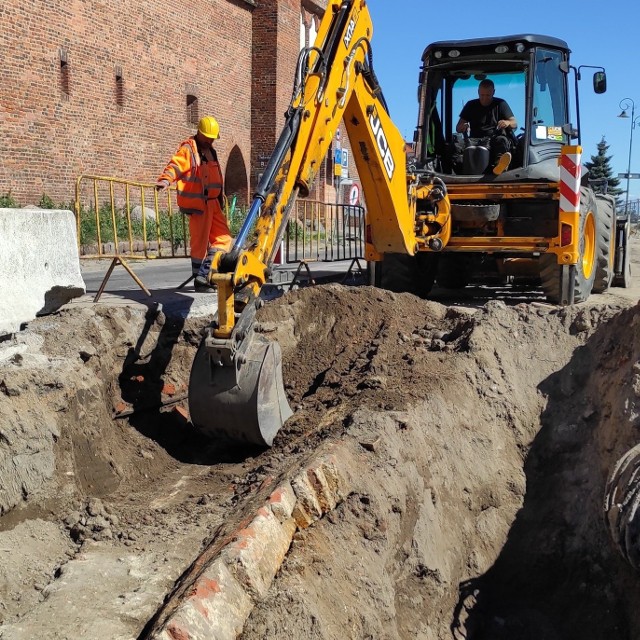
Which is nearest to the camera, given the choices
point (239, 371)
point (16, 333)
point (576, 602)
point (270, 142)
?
point (576, 602)

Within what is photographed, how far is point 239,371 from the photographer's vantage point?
5.08 metres

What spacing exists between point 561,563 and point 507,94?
232 inches

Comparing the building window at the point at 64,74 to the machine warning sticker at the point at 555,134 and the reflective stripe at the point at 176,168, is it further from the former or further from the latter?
the machine warning sticker at the point at 555,134

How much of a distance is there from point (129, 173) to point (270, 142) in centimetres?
674

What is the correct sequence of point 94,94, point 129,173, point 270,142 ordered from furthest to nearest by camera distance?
1. point 270,142
2. point 129,173
3. point 94,94

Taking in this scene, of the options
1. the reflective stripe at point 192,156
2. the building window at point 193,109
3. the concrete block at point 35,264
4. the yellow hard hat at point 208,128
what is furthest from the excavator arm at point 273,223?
the building window at point 193,109

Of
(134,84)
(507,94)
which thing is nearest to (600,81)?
(507,94)

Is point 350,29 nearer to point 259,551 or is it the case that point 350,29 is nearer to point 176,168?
point 176,168

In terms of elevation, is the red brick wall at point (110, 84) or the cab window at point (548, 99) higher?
the red brick wall at point (110, 84)

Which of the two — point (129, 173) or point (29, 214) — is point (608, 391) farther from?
point (129, 173)

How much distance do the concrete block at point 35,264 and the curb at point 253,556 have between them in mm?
3014

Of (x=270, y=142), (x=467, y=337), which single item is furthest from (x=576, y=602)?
(x=270, y=142)

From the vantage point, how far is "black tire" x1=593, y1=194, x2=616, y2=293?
10.5 meters

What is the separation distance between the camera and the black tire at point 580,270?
8.81 metres
